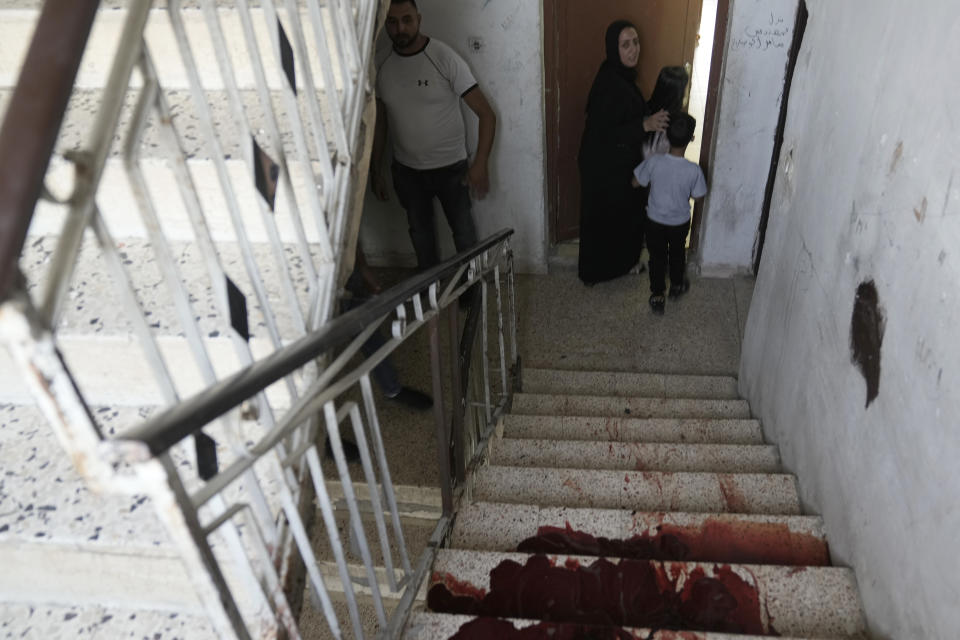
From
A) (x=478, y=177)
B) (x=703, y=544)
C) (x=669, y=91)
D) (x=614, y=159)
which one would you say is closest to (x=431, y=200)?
(x=478, y=177)

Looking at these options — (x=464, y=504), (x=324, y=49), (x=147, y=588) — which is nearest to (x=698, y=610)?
(x=464, y=504)

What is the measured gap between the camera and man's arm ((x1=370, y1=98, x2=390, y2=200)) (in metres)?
3.48

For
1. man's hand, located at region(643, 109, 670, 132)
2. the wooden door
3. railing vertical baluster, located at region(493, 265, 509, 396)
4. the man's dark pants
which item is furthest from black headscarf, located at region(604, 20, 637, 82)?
railing vertical baluster, located at region(493, 265, 509, 396)

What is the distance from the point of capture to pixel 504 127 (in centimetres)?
394

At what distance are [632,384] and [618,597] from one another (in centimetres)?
185

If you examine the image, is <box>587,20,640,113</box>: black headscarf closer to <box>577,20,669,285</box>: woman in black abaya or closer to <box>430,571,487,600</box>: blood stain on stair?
<box>577,20,669,285</box>: woman in black abaya

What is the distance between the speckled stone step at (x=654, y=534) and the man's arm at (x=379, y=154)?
2336 mm

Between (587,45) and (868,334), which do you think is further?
(587,45)

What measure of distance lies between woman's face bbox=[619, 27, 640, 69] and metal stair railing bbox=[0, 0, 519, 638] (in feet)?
7.02

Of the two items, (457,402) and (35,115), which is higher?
(35,115)

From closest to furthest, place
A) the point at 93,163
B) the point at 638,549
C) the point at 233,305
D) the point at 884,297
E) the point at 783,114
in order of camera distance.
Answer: the point at 93,163
the point at 233,305
the point at 884,297
the point at 638,549
the point at 783,114

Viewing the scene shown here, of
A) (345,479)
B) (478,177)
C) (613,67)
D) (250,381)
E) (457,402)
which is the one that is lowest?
(457,402)

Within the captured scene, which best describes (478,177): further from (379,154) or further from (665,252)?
(665,252)

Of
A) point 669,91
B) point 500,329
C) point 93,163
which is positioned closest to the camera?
point 93,163
